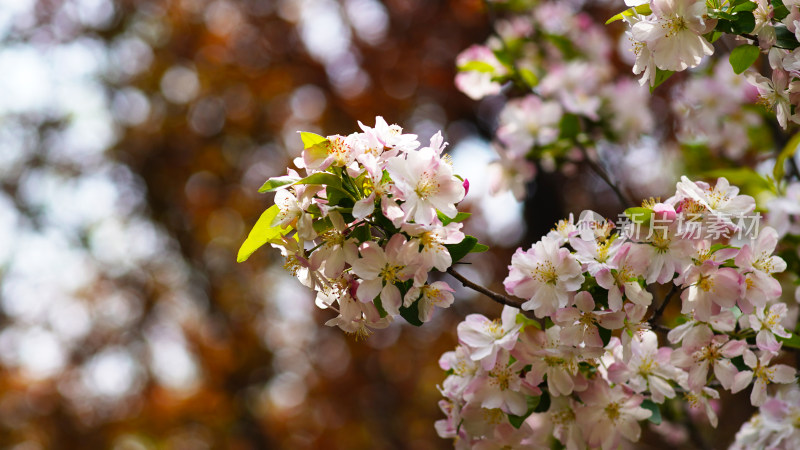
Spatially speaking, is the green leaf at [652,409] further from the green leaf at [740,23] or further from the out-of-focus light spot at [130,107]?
the out-of-focus light spot at [130,107]

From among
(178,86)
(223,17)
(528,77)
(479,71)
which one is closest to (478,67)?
(479,71)

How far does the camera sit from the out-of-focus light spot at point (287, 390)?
14.2 ft

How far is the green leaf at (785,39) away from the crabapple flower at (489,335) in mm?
565

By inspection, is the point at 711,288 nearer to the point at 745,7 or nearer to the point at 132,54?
the point at 745,7

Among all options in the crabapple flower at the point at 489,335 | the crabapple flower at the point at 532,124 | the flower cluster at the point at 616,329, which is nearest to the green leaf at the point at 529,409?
the flower cluster at the point at 616,329

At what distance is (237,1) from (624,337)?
3542mm

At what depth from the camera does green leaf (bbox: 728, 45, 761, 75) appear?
3.30 ft

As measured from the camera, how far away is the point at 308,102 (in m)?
3.80

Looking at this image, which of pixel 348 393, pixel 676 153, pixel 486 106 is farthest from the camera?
pixel 348 393

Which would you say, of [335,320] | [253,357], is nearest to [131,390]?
[253,357]

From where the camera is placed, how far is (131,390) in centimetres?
456

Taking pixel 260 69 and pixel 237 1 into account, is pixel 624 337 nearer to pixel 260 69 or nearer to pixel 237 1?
pixel 260 69

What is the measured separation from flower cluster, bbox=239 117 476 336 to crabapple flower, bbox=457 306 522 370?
0.18 meters

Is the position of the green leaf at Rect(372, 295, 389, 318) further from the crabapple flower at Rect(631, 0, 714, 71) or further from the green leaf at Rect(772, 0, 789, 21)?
the green leaf at Rect(772, 0, 789, 21)
